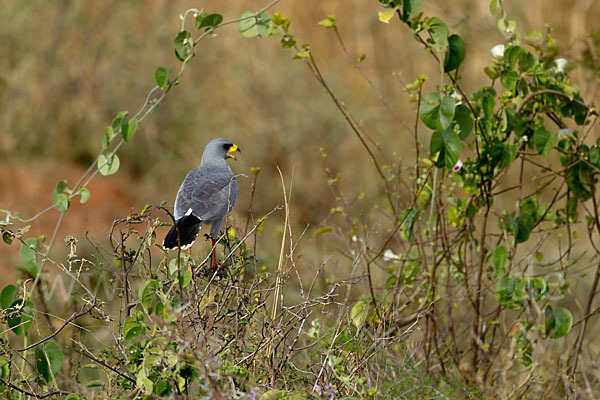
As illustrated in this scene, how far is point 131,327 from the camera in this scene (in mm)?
2301

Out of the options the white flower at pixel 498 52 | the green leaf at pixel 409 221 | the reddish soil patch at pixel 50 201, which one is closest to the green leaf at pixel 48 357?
the green leaf at pixel 409 221

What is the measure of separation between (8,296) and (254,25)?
131 centimetres

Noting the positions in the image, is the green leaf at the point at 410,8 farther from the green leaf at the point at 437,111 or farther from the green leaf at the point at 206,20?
the green leaf at the point at 206,20

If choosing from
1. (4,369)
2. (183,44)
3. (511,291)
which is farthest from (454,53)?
(4,369)

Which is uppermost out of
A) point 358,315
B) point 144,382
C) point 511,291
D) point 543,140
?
point 543,140

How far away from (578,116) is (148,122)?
20.3ft

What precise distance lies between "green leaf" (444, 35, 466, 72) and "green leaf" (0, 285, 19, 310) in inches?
70.0

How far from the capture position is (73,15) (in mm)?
9109

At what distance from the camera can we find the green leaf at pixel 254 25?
118 inches

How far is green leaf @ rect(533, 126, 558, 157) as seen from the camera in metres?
3.27

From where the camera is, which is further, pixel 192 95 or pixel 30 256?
pixel 192 95

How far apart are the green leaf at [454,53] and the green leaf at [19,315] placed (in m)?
1.77

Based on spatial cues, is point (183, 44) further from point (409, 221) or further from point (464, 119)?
point (409, 221)

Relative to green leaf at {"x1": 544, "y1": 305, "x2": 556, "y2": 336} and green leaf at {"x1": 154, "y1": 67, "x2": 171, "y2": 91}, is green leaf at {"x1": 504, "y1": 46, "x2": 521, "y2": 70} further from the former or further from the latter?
green leaf at {"x1": 154, "y1": 67, "x2": 171, "y2": 91}
